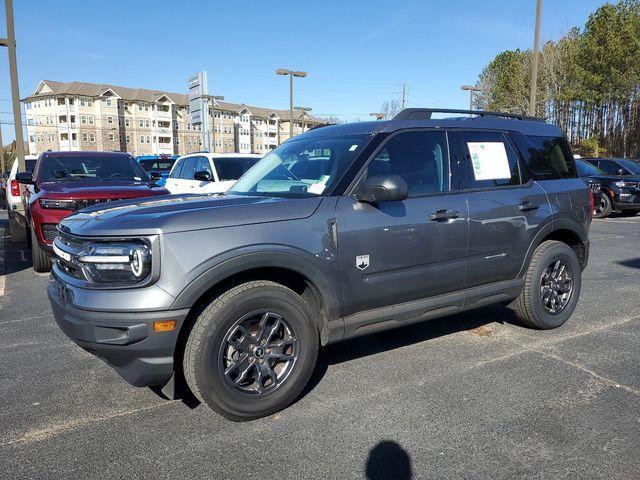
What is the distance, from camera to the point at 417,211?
3.59 meters

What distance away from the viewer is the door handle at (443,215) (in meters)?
3.65

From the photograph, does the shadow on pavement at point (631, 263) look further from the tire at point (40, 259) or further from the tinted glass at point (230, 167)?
the tire at point (40, 259)

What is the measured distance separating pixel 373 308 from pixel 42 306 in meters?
A: 4.09

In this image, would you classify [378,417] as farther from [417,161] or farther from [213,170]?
[213,170]

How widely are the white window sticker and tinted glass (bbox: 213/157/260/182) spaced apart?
6.85 meters

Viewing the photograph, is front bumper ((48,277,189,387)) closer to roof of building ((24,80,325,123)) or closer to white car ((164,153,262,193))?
white car ((164,153,262,193))

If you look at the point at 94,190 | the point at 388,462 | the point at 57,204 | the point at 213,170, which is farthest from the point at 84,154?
the point at 388,462

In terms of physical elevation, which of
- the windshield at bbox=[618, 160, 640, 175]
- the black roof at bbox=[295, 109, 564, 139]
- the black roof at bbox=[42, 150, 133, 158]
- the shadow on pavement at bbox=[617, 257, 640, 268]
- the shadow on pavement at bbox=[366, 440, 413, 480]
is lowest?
the shadow on pavement at bbox=[366, 440, 413, 480]

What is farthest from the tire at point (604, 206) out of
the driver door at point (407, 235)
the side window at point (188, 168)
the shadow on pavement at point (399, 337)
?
the driver door at point (407, 235)

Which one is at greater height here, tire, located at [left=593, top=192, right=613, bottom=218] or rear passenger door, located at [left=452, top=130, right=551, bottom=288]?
rear passenger door, located at [left=452, top=130, right=551, bottom=288]

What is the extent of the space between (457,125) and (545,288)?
1788mm

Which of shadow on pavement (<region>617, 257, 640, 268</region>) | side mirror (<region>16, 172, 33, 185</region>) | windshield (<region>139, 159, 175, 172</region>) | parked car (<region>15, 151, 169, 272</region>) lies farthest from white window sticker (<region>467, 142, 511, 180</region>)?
windshield (<region>139, 159, 175, 172</region>)

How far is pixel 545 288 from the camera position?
4.64m

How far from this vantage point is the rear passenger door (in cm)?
396
